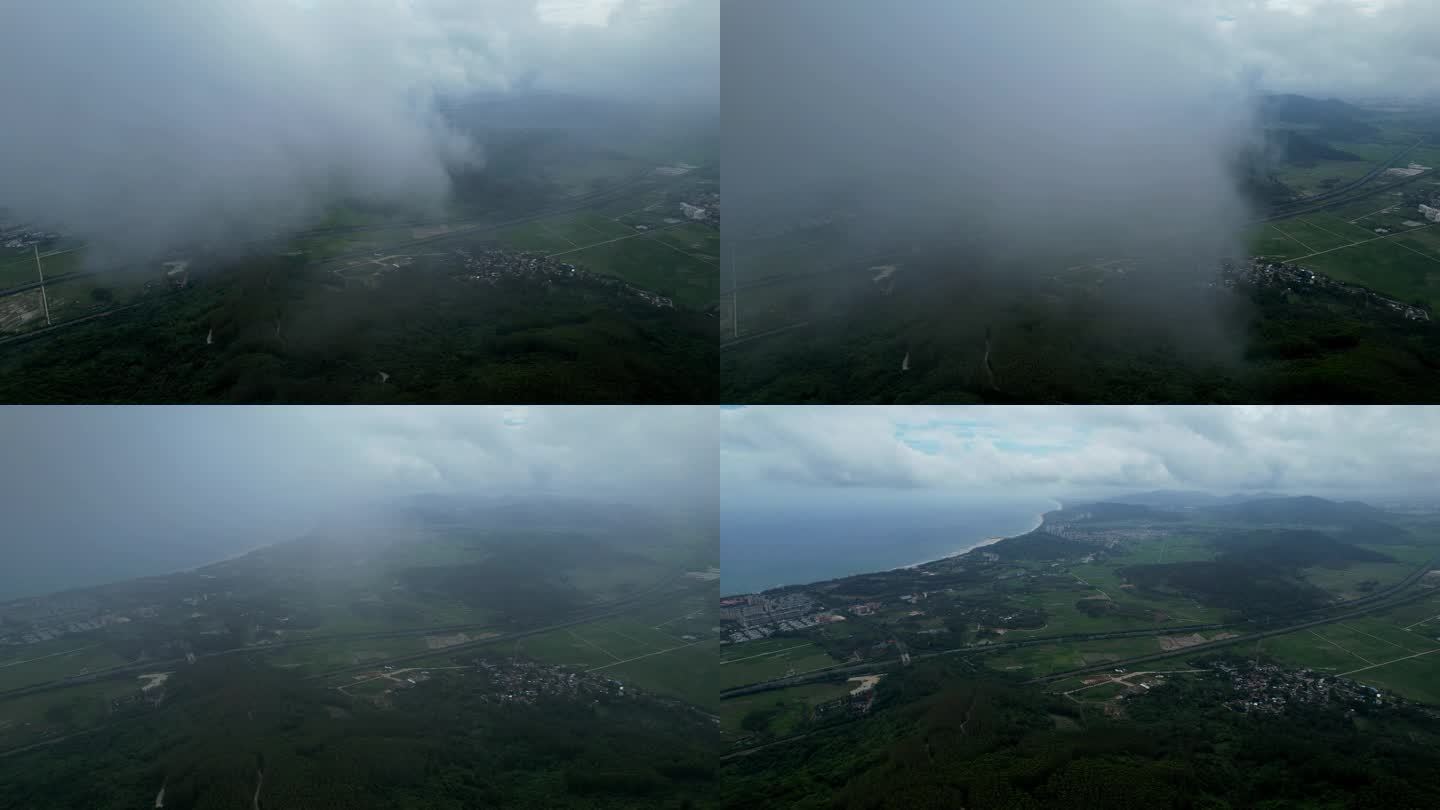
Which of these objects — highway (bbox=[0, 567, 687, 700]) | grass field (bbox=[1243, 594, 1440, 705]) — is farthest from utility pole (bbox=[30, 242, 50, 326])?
grass field (bbox=[1243, 594, 1440, 705])

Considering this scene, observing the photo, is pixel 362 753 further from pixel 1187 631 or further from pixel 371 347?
pixel 1187 631

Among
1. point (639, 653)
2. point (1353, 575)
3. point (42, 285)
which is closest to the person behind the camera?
point (639, 653)

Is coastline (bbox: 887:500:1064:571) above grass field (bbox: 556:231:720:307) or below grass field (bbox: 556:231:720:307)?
below

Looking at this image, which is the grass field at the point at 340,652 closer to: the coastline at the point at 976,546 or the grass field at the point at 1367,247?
the coastline at the point at 976,546

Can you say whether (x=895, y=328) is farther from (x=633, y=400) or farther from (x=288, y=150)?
(x=288, y=150)

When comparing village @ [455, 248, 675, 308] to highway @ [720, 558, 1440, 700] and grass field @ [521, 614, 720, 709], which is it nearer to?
A: grass field @ [521, 614, 720, 709]

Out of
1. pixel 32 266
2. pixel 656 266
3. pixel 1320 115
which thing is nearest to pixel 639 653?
pixel 656 266

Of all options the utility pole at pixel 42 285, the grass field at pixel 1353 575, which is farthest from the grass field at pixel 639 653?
the grass field at pixel 1353 575

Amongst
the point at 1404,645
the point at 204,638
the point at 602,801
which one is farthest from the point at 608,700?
the point at 1404,645
